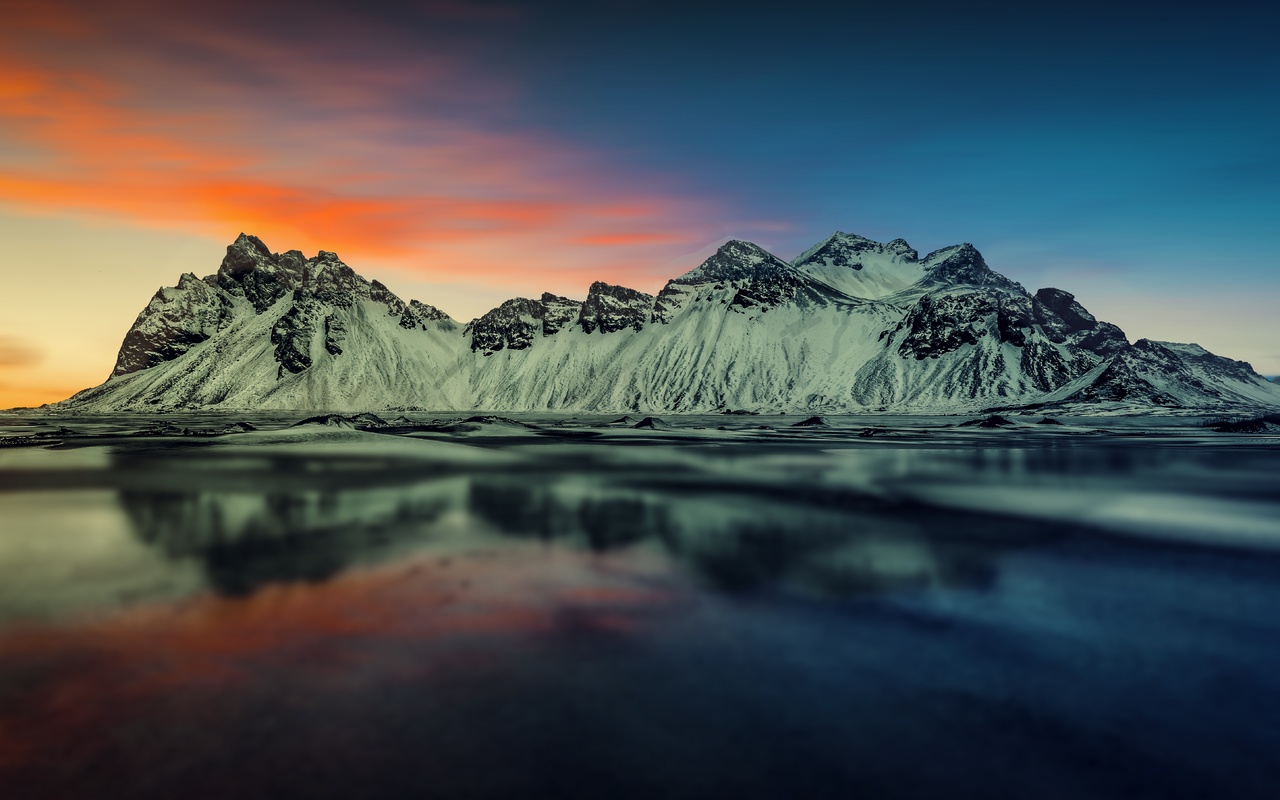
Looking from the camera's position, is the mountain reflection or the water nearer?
the water

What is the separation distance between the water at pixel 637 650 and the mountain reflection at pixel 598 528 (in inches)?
6.9

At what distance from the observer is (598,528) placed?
72.7ft

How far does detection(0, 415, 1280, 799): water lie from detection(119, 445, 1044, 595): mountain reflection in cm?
18

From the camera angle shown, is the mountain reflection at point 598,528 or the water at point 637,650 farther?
the mountain reflection at point 598,528

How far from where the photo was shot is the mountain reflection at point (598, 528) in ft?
54.3

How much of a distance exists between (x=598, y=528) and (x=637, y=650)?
11.0 m

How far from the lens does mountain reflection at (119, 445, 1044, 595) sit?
16.5 m

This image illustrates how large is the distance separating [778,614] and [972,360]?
209 meters

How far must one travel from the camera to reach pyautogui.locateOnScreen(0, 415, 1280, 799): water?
7445mm

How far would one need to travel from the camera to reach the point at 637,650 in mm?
11258

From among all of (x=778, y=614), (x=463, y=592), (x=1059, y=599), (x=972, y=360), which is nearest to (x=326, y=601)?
(x=463, y=592)

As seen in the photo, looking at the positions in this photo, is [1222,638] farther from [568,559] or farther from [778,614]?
[568,559]

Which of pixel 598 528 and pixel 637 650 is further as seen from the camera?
pixel 598 528

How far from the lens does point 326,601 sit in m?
14.0
